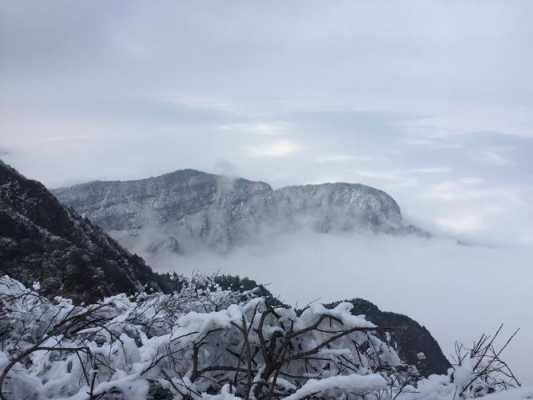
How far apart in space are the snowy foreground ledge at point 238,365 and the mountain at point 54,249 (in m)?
28.0

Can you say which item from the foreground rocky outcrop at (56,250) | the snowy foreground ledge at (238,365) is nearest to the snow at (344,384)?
the snowy foreground ledge at (238,365)

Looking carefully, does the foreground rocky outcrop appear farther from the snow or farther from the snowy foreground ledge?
the snow

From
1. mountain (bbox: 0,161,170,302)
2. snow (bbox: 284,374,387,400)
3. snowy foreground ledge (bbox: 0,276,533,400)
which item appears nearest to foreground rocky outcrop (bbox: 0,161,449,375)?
mountain (bbox: 0,161,170,302)

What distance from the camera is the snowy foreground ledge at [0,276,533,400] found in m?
2.00

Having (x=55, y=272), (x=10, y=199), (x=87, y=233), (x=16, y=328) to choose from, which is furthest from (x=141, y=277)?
(x=16, y=328)

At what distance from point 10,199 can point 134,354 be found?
74.4 m

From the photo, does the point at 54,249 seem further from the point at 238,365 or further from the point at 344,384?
the point at 344,384

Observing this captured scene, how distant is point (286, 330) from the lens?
2.65 m

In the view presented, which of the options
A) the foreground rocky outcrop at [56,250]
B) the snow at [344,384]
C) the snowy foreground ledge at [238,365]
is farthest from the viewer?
the foreground rocky outcrop at [56,250]

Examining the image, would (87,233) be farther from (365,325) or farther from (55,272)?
(365,325)

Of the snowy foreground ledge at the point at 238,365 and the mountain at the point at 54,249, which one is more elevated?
the snowy foreground ledge at the point at 238,365

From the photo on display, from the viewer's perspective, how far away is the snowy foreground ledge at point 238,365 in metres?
2.00

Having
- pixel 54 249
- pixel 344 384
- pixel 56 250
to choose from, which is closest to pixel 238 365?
pixel 344 384

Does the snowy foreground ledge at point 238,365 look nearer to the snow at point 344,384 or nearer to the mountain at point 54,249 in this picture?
the snow at point 344,384
